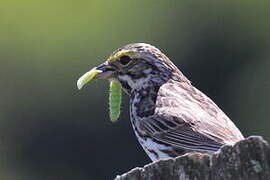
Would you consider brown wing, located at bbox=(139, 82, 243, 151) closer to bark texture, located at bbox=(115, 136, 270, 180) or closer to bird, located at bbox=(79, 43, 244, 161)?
bird, located at bbox=(79, 43, 244, 161)

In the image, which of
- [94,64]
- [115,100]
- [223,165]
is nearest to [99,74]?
[115,100]

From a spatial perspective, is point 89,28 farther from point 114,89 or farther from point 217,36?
point 114,89

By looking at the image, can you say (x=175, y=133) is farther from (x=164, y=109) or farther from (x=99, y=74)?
(x=99, y=74)

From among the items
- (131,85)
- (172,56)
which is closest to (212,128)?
(131,85)

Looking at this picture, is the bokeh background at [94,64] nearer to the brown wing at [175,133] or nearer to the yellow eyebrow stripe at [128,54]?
the yellow eyebrow stripe at [128,54]

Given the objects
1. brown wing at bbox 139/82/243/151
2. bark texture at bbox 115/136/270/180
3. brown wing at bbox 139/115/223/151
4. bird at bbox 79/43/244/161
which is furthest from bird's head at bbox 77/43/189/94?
bark texture at bbox 115/136/270/180
